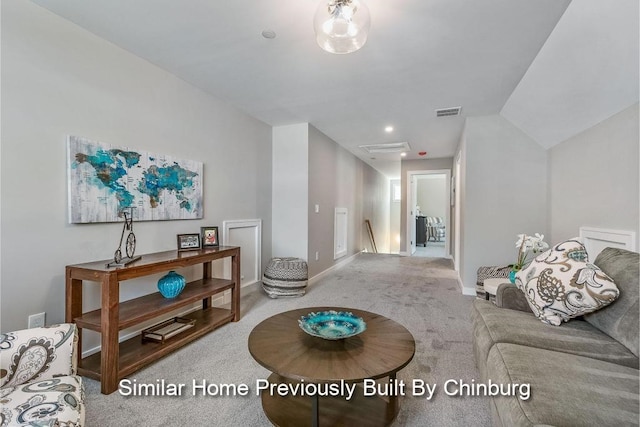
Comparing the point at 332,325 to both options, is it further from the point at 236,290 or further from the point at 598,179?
the point at 598,179

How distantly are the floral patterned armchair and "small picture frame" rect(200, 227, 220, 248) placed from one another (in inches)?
64.5

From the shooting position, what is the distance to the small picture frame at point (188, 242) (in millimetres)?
2727

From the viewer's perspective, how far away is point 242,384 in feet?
6.01

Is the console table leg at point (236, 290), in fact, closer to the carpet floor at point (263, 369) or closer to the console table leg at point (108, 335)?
the carpet floor at point (263, 369)

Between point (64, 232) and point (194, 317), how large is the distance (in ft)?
4.11

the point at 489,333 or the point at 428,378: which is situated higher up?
the point at 489,333

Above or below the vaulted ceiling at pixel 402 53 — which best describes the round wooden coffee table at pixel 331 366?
below

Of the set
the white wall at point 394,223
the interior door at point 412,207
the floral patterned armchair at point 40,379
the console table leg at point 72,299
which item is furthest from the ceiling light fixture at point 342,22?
the white wall at point 394,223

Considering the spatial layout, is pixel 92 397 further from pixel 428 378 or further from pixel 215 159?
pixel 215 159

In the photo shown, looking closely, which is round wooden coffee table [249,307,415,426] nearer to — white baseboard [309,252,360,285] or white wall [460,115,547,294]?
white wall [460,115,547,294]

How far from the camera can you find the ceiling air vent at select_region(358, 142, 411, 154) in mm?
5257

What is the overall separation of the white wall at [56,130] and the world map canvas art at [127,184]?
0.07 m

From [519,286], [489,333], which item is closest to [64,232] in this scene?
[489,333]

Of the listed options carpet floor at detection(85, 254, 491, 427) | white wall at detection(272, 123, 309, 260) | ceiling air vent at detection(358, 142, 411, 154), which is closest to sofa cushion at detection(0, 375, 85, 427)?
carpet floor at detection(85, 254, 491, 427)
